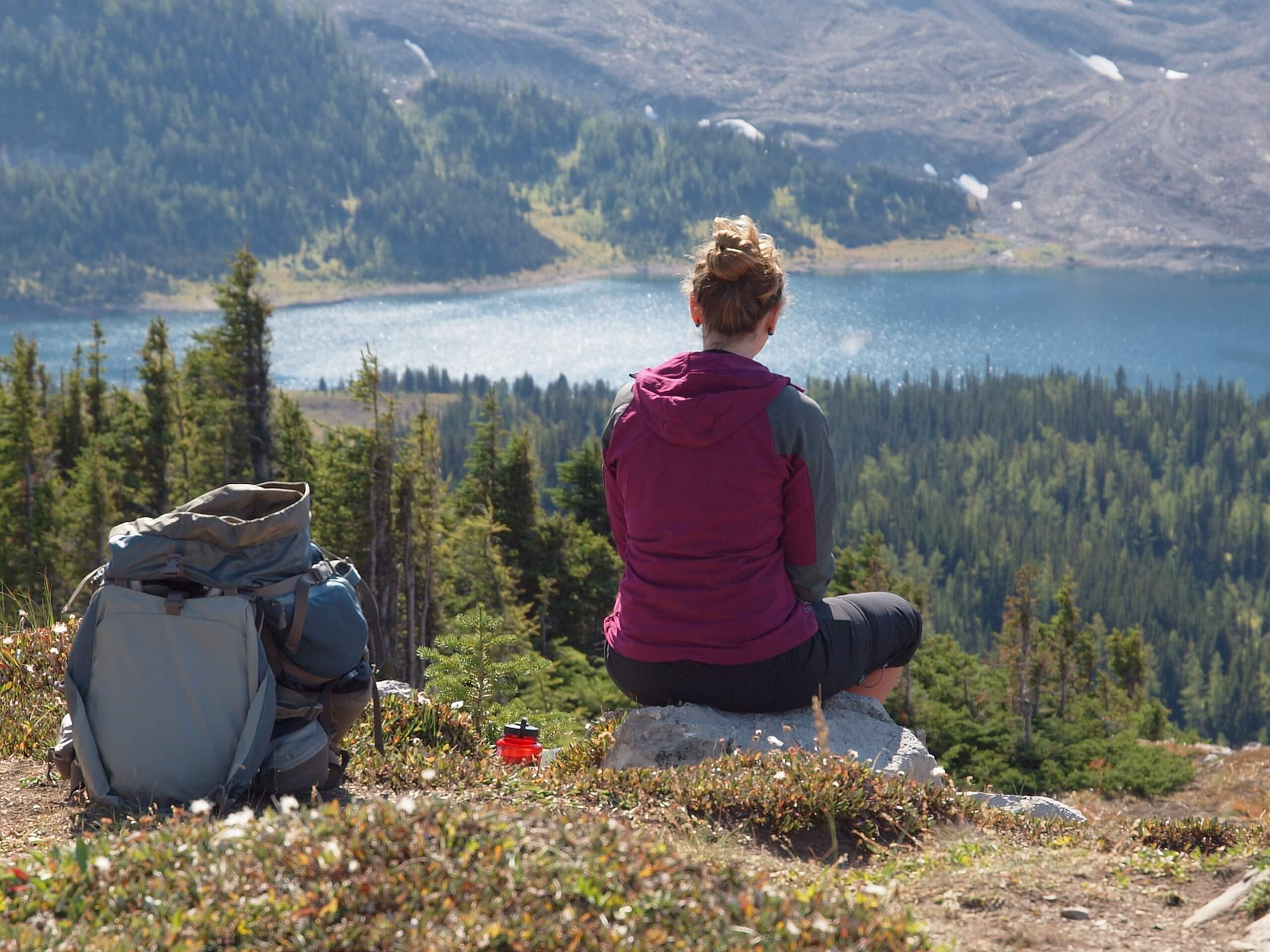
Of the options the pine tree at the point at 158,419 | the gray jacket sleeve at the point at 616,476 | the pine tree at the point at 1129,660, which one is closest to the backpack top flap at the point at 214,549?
the gray jacket sleeve at the point at 616,476

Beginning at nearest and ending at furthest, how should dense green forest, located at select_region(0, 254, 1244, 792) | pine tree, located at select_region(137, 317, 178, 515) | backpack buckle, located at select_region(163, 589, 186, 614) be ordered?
backpack buckle, located at select_region(163, 589, 186, 614), dense green forest, located at select_region(0, 254, 1244, 792), pine tree, located at select_region(137, 317, 178, 515)

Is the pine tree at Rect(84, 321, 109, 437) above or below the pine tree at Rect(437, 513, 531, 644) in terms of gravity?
above

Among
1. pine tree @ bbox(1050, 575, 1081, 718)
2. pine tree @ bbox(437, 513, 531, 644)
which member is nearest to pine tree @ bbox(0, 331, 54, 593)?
pine tree @ bbox(437, 513, 531, 644)

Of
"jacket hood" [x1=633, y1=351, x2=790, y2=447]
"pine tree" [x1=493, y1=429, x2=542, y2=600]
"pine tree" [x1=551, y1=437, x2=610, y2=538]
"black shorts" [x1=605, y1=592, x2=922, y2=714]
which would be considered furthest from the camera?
"pine tree" [x1=493, y1=429, x2=542, y2=600]

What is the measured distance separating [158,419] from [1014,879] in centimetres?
5010

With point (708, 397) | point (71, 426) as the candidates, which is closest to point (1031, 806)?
point (708, 397)

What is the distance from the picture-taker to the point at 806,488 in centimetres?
602

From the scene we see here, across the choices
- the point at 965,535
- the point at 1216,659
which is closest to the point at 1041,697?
the point at 1216,659

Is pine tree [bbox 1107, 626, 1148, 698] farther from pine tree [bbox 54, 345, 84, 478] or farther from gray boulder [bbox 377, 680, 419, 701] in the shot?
gray boulder [bbox 377, 680, 419, 701]

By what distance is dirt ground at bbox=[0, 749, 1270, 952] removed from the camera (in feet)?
13.9

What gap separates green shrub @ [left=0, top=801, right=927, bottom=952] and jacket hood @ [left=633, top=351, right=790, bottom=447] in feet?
7.59

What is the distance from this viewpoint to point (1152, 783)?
148ft

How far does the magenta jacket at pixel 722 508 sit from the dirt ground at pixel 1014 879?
1.20 meters

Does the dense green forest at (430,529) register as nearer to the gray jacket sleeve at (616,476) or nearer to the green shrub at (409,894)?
the gray jacket sleeve at (616,476)
